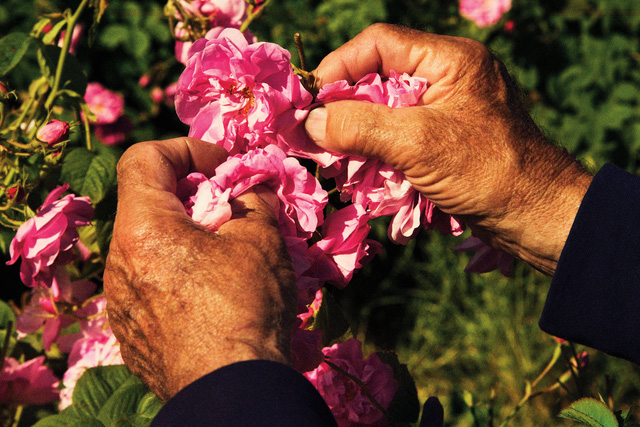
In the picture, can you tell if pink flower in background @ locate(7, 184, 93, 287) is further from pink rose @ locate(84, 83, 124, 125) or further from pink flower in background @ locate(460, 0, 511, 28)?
pink flower in background @ locate(460, 0, 511, 28)

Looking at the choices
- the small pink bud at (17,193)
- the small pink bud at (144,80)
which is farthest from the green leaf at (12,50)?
the small pink bud at (144,80)

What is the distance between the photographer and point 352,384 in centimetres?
121

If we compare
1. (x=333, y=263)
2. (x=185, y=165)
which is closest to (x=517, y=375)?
(x=333, y=263)

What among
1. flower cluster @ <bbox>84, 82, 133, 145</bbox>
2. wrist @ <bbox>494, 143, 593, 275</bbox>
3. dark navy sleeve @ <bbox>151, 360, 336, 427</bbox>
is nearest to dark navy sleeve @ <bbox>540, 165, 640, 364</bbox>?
wrist @ <bbox>494, 143, 593, 275</bbox>

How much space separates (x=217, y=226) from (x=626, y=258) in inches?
29.6

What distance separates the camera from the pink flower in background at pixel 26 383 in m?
1.31

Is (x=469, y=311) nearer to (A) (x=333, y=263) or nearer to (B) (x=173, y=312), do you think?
(A) (x=333, y=263)

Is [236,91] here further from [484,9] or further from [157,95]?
[484,9]

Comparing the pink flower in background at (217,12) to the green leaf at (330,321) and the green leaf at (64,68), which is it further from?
the green leaf at (330,321)

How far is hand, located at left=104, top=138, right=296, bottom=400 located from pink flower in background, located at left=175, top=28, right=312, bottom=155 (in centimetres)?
17

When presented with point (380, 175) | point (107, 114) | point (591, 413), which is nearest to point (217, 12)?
point (380, 175)

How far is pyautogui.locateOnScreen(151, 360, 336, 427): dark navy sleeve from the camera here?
73 centimetres

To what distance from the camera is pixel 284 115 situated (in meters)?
1.05

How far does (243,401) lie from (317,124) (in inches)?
20.9
